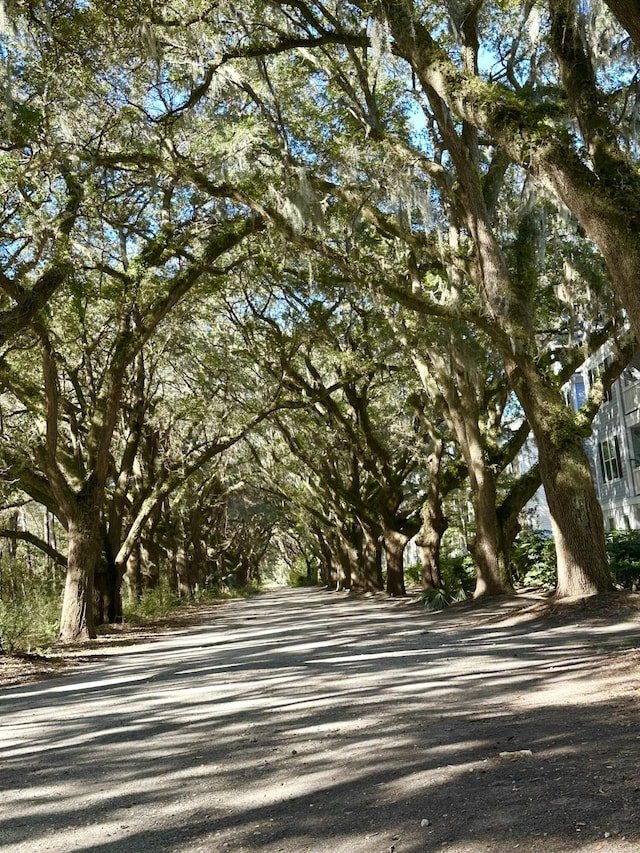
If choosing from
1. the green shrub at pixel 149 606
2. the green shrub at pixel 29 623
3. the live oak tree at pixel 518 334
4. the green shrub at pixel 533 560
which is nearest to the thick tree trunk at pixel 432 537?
the green shrub at pixel 533 560

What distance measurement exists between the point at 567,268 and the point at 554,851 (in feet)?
44.3

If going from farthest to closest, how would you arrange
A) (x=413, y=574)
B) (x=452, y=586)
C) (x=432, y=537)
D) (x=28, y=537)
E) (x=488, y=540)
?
1. (x=413, y=574)
2. (x=28, y=537)
3. (x=432, y=537)
4. (x=452, y=586)
5. (x=488, y=540)

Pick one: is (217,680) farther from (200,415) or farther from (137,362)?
(200,415)

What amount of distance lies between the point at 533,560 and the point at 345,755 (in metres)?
19.9

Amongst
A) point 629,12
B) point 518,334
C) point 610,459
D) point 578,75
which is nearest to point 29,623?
point 518,334

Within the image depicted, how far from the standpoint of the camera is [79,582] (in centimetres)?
1688

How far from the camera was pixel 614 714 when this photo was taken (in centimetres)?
588

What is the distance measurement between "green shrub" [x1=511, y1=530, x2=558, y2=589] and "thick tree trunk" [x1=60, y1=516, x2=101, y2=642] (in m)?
11.0

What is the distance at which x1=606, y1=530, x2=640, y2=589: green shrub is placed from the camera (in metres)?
18.0

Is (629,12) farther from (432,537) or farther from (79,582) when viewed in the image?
(432,537)

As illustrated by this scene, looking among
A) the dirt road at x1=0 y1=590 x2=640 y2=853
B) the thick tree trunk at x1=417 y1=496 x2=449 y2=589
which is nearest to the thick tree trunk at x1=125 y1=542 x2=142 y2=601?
the thick tree trunk at x1=417 y1=496 x2=449 y2=589

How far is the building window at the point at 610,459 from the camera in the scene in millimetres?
34062

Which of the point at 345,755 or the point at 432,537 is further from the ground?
the point at 432,537

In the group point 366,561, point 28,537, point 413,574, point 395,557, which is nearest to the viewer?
point 28,537
